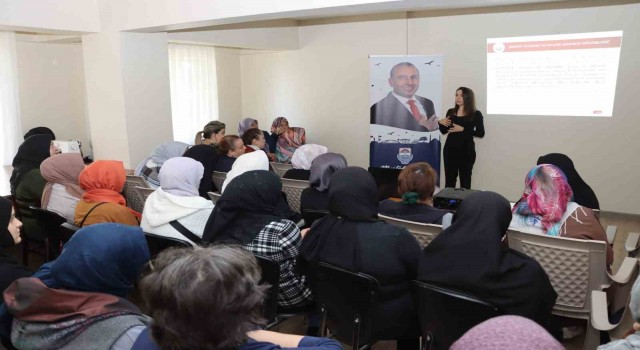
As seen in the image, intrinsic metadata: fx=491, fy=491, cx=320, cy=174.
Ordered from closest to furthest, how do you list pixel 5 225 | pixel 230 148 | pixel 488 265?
pixel 488 265 < pixel 5 225 < pixel 230 148

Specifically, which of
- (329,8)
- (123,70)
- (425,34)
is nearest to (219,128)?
(123,70)

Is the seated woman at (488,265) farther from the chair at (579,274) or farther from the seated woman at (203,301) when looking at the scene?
the seated woman at (203,301)

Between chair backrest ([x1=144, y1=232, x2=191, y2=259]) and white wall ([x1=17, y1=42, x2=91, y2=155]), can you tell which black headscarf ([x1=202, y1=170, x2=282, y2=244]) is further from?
white wall ([x1=17, y1=42, x2=91, y2=155])

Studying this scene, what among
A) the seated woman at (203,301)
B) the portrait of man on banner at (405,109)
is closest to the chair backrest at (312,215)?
the seated woman at (203,301)

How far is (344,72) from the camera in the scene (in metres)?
7.11

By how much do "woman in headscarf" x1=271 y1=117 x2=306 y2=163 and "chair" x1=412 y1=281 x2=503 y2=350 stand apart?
474 cm

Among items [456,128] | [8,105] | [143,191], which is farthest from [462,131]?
[8,105]

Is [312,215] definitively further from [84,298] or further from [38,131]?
[38,131]

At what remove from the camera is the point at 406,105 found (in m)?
5.56

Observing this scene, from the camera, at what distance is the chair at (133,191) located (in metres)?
3.94

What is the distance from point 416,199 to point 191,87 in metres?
5.01

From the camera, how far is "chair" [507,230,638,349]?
2.21 meters

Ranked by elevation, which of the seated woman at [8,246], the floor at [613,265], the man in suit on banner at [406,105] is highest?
the man in suit on banner at [406,105]

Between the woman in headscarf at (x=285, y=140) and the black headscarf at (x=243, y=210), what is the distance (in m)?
4.18
